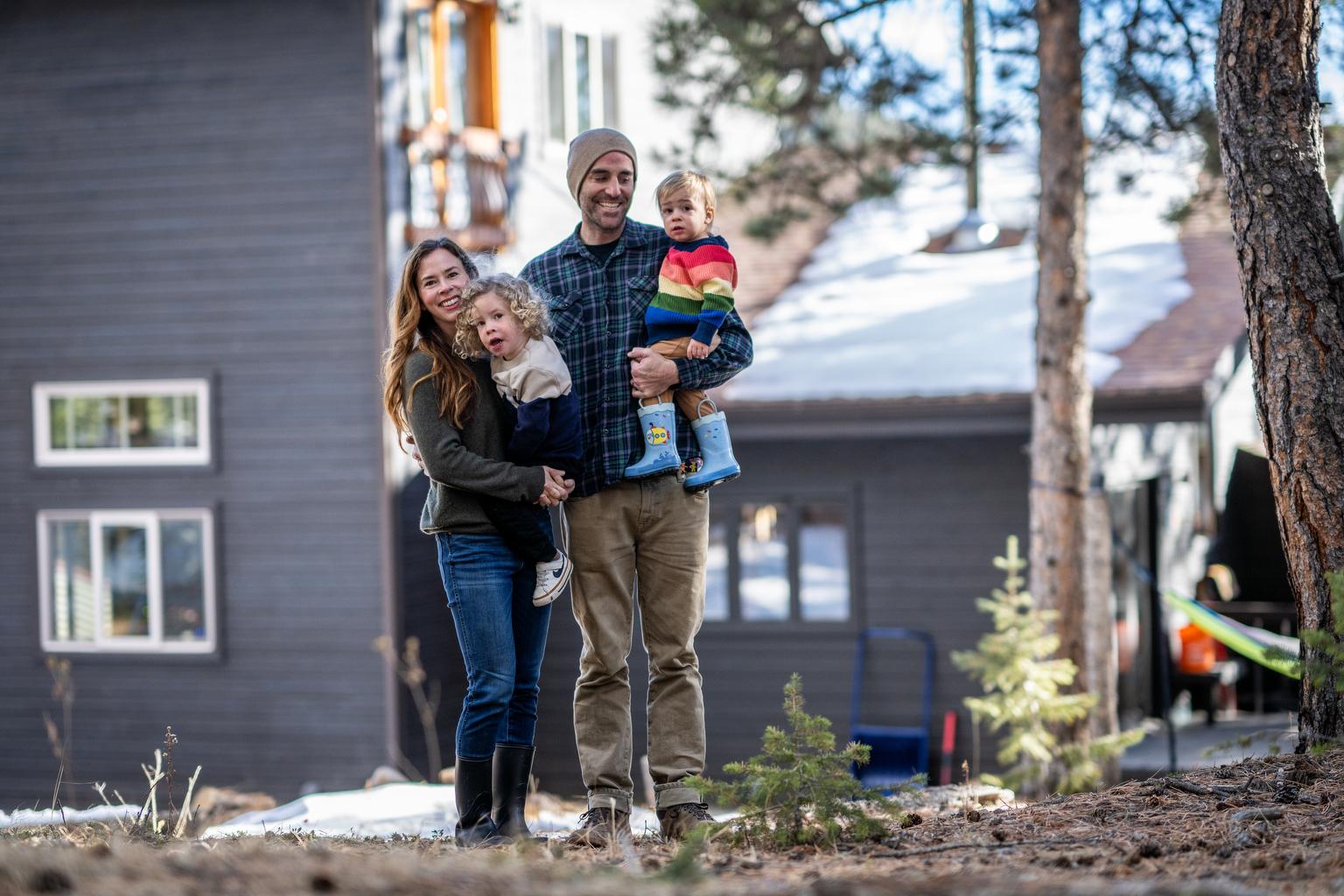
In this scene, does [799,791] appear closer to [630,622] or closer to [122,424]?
[630,622]

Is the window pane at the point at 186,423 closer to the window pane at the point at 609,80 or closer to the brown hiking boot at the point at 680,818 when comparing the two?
the window pane at the point at 609,80

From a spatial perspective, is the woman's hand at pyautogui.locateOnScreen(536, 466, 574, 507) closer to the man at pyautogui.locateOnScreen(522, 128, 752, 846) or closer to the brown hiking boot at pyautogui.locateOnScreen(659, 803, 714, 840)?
the man at pyautogui.locateOnScreen(522, 128, 752, 846)

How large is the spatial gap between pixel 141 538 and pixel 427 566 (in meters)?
2.37

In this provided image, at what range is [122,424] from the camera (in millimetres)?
11836

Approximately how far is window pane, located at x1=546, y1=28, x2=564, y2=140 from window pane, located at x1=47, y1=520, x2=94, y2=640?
581cm

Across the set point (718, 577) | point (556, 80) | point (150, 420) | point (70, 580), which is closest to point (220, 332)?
point (150, 420)

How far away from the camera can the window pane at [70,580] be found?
39.0ft

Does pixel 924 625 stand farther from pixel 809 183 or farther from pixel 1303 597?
pixel 1303 597

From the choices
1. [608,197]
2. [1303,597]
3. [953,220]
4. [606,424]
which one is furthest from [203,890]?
[953,220]

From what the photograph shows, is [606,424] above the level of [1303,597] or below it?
above

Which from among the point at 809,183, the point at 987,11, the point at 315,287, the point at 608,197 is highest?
the point at 987,11

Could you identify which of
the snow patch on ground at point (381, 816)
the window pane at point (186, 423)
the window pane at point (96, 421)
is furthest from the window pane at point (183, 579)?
the snow patch on ground at point (381, 816)

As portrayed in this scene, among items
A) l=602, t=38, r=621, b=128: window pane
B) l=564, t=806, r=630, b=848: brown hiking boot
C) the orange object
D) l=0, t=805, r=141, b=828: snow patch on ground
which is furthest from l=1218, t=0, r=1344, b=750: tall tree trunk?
l=602, t=38, r=621, b=128: window pane

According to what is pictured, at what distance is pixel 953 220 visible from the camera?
48.2 feet
